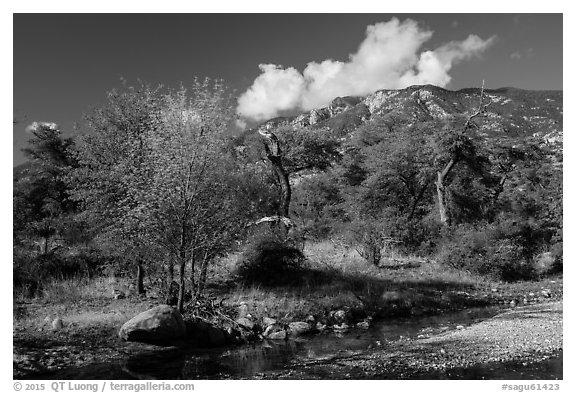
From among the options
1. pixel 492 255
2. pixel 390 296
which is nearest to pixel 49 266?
pixel 390 296

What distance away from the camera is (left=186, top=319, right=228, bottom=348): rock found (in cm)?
1302

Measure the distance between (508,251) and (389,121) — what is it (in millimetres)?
40518

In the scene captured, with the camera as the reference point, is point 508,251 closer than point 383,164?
Yes

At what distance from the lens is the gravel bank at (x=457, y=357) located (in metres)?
9.53

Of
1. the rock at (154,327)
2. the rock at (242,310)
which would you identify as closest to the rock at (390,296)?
the rock at (242,310)

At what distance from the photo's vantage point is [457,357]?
411 inches

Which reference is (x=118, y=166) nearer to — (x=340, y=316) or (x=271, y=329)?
(x=271, y=329)

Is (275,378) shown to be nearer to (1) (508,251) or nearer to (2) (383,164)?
(1) (508,251)

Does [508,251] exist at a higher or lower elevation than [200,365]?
higher

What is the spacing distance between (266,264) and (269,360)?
311 inches

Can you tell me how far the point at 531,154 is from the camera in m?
44.4

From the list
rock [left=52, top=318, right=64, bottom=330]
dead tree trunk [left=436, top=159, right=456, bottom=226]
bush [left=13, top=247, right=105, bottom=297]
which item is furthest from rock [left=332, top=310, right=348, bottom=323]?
dead tree trunk [left=436, top=159, right=456, bottom=226]
